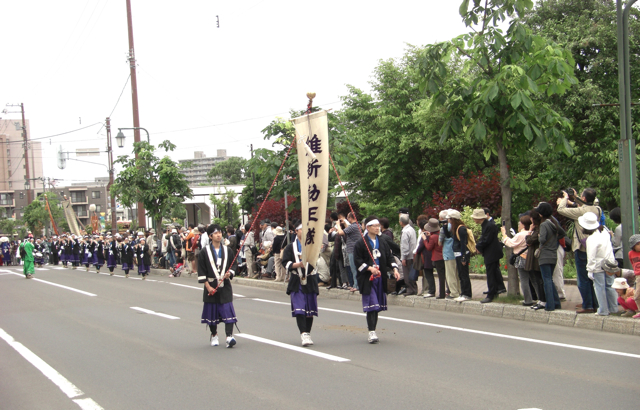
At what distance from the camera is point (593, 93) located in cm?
2242

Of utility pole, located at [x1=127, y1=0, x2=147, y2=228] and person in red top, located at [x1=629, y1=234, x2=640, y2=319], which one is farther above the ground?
utility pole, located at [x1=127, y1=0, x2=147, y2=228]

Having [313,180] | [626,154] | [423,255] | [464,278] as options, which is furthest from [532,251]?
[313,180]

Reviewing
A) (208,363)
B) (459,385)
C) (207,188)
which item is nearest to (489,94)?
(459,385)

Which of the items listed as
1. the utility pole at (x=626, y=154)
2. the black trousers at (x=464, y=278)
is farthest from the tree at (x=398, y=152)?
the utility pole at (x=626, y=154)

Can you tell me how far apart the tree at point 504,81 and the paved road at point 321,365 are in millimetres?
3494

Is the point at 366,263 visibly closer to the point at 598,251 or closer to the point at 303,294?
the point at 303,294

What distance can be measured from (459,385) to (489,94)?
5.90m

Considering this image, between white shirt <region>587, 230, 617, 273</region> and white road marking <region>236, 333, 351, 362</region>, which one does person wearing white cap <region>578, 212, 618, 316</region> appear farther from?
white road marking <region>236, 333, 351, 362</region>

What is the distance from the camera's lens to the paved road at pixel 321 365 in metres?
5.86

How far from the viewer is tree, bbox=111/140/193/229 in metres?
28.3

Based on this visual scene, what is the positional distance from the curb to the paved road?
0.30 metres

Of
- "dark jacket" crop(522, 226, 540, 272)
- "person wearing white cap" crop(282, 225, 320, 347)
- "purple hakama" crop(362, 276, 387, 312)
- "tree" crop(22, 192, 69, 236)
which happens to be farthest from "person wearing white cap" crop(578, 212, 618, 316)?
"tree" crop(22, 192, 69, 236)

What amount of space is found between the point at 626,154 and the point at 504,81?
245cm

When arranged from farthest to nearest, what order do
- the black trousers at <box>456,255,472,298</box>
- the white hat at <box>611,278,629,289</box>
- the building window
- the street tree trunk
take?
the building window < the black trousers at <box>456,255,472,298</box> < the street tree trunk < the white hat at <box>611,278,629,289</box>
